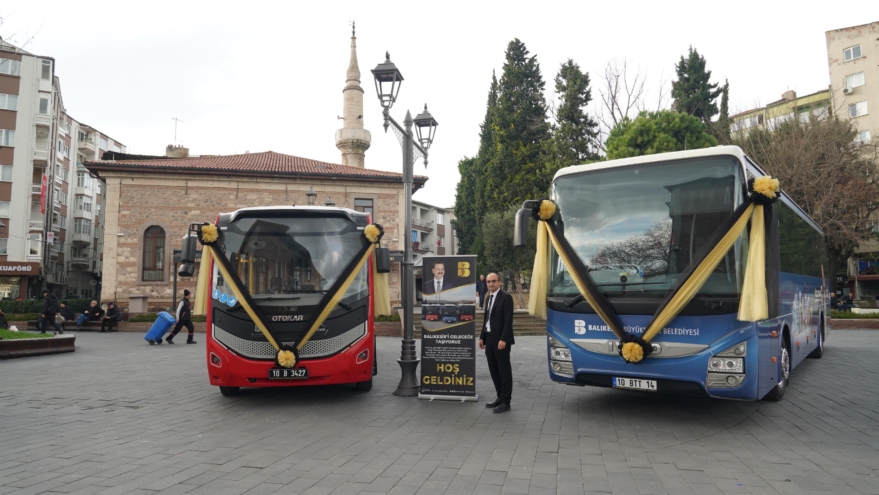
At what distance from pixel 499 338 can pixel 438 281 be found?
1.45 metres

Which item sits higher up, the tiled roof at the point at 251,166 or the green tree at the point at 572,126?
the green tree at the point at 572,126

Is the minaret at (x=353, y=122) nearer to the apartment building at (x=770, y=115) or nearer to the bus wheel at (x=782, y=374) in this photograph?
the apartment building at (x=770, y=115)

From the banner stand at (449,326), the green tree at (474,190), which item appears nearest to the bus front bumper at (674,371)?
the banner stand at (449,326)

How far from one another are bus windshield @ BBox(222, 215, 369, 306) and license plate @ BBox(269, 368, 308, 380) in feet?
3.02

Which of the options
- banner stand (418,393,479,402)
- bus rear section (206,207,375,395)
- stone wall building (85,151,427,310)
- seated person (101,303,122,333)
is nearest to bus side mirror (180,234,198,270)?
bus rear section (206,207,375,395)

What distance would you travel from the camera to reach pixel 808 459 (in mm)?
5578

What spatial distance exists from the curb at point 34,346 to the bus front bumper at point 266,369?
9.01 m

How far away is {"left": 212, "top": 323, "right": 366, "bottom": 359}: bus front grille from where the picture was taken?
27.0 feet

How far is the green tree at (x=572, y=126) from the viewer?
125 ft

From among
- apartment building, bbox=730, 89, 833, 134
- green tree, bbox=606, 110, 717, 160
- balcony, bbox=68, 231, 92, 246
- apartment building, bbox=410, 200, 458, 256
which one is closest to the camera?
green tree, bbox=606, 110, 717, 160

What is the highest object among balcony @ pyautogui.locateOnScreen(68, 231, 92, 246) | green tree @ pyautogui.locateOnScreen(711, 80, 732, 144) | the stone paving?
green tree @ pyautogui.locateOnScreen(711, 80, 732, 144)

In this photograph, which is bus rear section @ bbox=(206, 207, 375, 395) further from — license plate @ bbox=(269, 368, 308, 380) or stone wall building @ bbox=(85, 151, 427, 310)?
stone wall building @ bbox=(85, 151, 427, 310)

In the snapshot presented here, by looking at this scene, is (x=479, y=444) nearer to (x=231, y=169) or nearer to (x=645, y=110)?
(x=645, y=110)

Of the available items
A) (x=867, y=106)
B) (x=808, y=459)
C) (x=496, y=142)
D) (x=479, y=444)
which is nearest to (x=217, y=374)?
(x=479, y=444)
